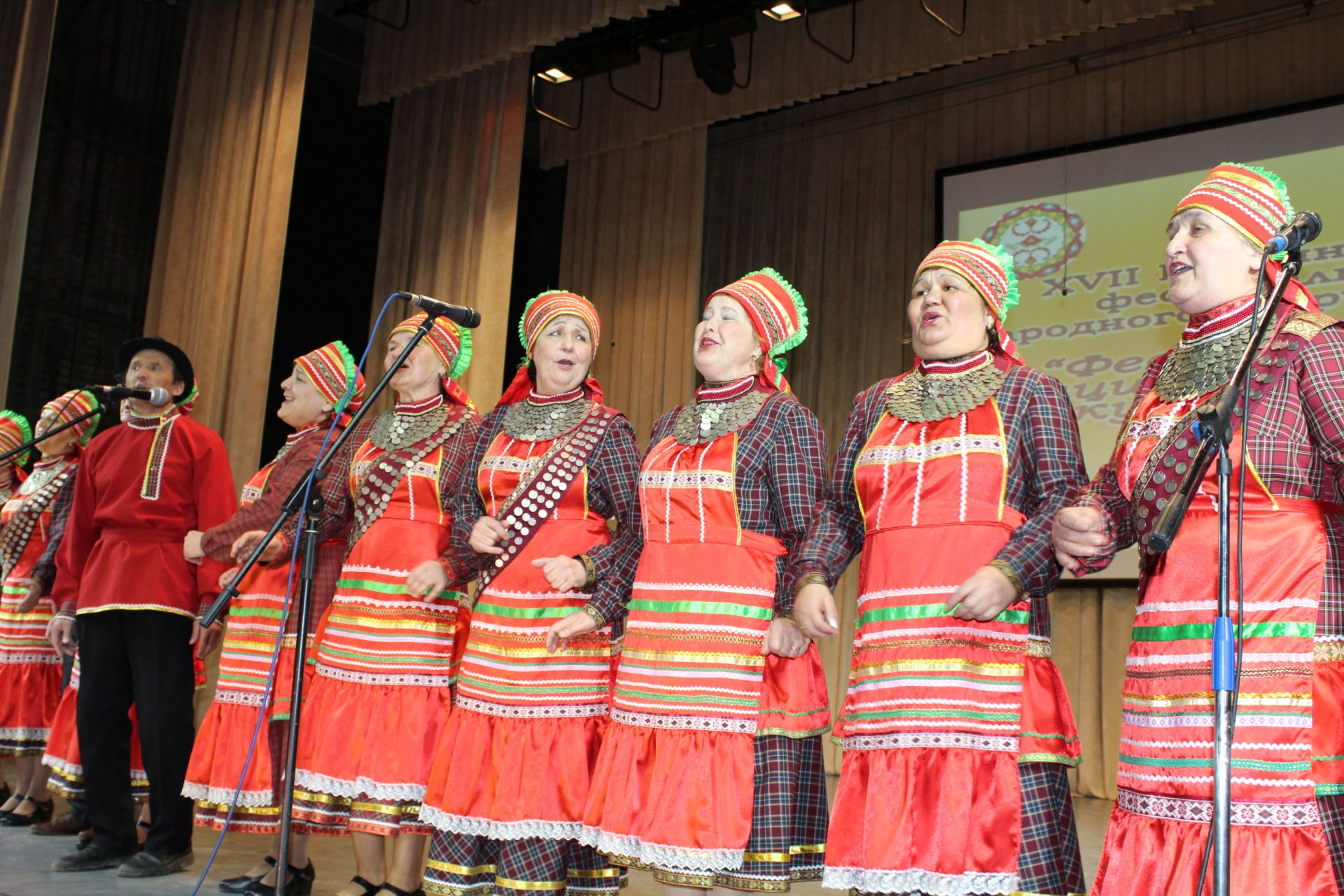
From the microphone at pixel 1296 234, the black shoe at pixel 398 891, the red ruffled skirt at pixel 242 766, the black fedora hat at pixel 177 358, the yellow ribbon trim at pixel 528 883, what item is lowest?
the black shoe at pixel 398 891

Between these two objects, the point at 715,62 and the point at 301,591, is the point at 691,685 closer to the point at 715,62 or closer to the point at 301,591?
the point at 301,591

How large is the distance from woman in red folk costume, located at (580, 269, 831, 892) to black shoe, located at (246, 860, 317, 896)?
137 cm

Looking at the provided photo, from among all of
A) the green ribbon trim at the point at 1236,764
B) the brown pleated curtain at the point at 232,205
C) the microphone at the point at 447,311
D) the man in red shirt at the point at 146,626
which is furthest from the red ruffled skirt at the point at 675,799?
the brown pleated curtain at the point at 232,205

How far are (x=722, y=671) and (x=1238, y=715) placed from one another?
3.41 feet

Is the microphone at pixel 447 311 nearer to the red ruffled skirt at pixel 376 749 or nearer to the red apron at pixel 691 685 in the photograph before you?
the red apron at pixel 691 685

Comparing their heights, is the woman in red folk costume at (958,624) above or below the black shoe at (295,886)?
above

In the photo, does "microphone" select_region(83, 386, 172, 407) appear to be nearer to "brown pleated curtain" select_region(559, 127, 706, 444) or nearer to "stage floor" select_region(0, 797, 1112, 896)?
"stage floor" select_region(0, 797, 1112, 896)

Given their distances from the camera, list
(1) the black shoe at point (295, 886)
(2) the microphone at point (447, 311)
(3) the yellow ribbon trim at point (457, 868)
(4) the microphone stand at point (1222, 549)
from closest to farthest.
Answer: (4) the microphone stand at point (1222, 549) < (2) the microphone at point (447, 311) < (3) the yellow ribbon trim at point (457, 868) < (1) the black shoe at point (295, 886)

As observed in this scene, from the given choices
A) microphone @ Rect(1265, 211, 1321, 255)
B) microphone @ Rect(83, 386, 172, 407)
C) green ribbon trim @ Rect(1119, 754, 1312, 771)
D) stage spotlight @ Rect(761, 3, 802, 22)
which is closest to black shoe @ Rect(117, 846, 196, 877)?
microphone @ Rect(83, 386, 172, 407)

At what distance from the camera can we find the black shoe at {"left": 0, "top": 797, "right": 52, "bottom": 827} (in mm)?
4809

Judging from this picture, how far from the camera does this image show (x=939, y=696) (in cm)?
222

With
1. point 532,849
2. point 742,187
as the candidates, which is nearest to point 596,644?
point 532,849

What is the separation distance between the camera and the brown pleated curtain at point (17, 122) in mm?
6109

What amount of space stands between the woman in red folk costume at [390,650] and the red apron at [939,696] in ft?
4.37
